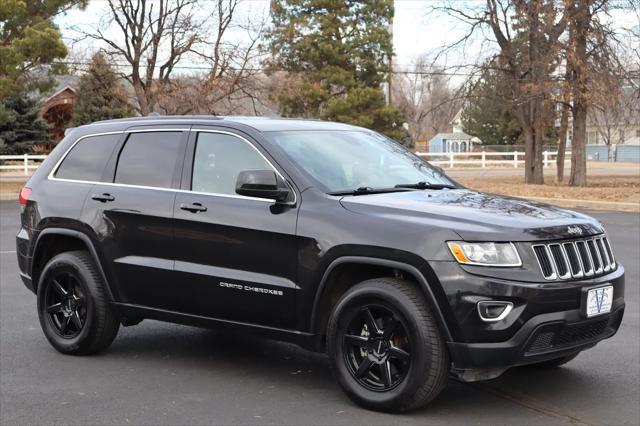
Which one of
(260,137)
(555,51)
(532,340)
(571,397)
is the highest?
(555,51)

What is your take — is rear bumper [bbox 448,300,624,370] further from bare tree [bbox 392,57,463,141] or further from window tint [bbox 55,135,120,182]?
bare tree [bbox 392,57,463,141]

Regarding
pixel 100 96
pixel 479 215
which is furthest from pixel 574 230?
pixel 100 96

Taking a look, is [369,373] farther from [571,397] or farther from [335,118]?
[335,118]

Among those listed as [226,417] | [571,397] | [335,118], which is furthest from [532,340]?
[335,118]

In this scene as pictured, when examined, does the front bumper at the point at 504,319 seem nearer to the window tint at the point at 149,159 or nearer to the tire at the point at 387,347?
the tire at the point at 387,347

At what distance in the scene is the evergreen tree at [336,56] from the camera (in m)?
44.8

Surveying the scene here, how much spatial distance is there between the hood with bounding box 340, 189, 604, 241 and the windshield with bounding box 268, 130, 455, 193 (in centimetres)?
30

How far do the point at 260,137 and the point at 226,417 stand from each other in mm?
1846

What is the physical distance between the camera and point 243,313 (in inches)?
219

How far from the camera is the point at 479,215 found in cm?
492

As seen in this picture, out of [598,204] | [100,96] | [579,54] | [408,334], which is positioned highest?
[100,96]

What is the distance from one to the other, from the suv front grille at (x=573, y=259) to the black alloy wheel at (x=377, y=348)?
867 millimetres

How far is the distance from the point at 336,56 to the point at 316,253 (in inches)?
1614

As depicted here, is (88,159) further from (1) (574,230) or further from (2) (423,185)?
(1) (574,230)
